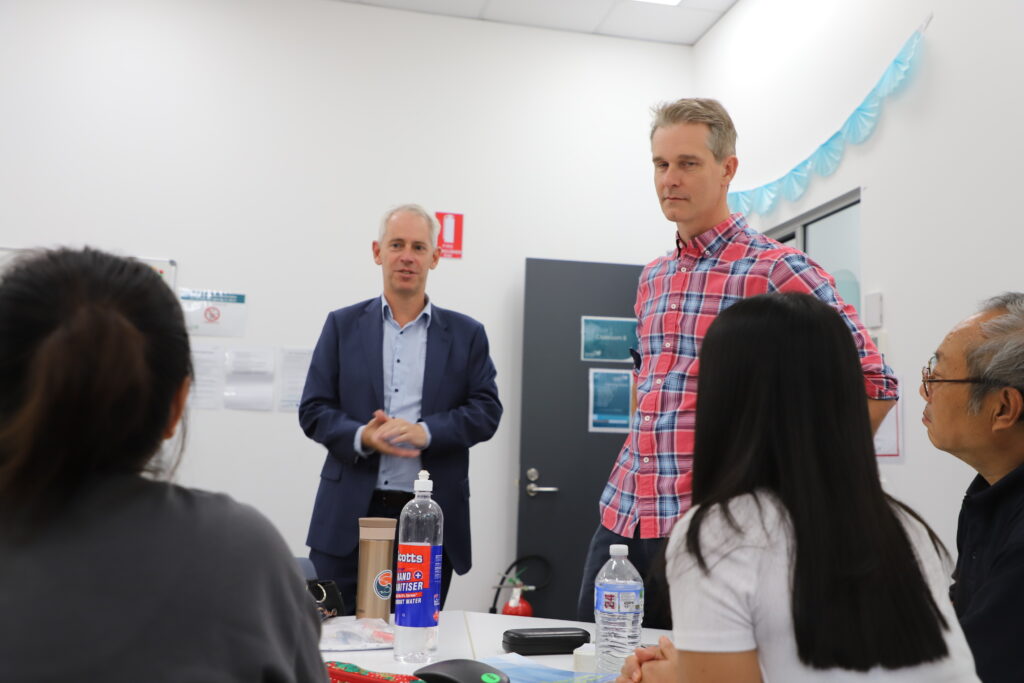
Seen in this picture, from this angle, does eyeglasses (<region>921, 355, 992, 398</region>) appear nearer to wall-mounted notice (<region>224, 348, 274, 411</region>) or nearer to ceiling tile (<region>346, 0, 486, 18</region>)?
wall-mounted notice (<region>224, 348, 274, 411</region>)

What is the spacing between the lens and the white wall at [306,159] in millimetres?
4129

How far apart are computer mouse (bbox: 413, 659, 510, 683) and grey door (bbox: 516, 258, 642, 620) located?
299 centimetres

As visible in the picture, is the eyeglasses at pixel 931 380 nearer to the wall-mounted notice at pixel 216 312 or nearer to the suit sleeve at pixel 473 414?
the suit sleeve at pixel 473 414

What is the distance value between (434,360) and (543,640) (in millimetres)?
1083

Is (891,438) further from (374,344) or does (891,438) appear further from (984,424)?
(374,344)

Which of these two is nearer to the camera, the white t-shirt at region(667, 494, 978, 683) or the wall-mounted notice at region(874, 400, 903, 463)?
the white t-shirt at region(667, 494, 978, 683)

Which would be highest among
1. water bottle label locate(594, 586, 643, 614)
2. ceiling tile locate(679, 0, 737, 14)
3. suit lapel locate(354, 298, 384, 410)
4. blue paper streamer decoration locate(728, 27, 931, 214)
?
ceiling tile locate(679, 0, 737, 14)

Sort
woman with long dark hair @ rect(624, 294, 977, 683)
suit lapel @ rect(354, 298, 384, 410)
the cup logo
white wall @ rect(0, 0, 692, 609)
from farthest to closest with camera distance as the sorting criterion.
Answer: white wall @ rect(0, 0, 692, 609) < suit lapel @ rect(354, 298, 384, 410) < the cup logo < woman with long dark hair @ rect(624, 294, 977, 683)

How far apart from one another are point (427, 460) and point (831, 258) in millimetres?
2130

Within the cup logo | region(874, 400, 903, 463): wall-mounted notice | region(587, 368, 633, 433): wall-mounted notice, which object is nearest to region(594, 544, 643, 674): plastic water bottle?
the cup logo

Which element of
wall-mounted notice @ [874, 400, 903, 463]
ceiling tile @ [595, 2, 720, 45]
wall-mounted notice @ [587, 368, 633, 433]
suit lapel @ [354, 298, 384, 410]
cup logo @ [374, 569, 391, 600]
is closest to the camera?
cup logo @ [374, 569, 391, 600]

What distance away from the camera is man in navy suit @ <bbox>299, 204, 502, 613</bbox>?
2256 millimetres

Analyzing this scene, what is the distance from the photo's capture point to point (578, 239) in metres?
4.59

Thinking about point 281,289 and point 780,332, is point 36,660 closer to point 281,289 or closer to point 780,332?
point 780,332
